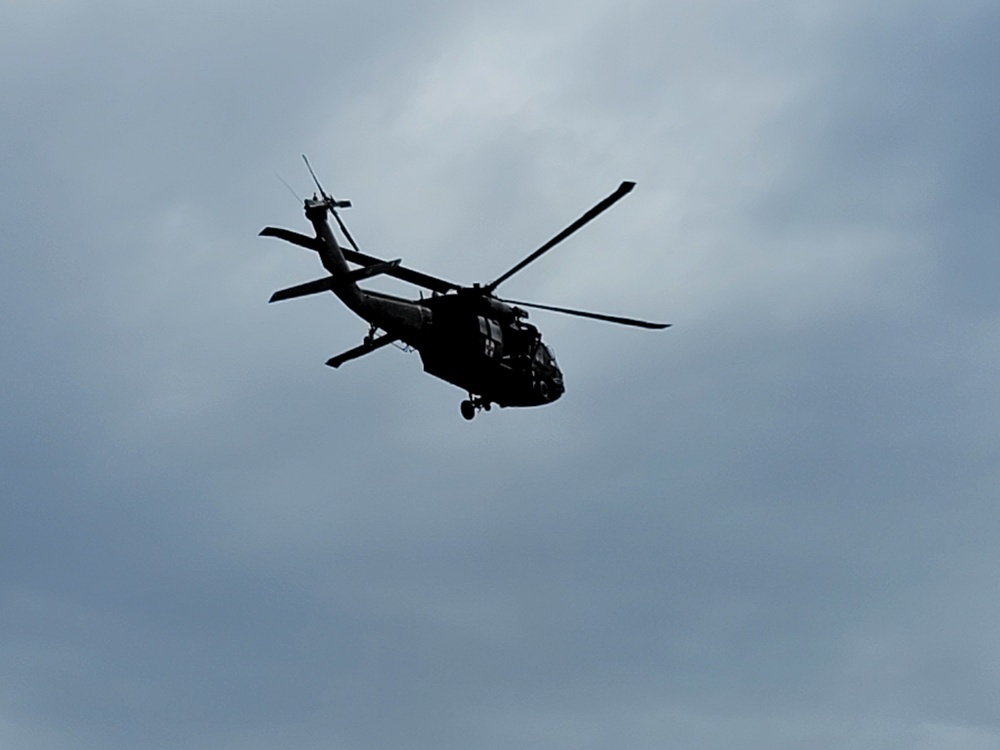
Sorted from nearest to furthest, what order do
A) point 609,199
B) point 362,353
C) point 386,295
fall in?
point 609,199 < point 386,295 < point 362,353

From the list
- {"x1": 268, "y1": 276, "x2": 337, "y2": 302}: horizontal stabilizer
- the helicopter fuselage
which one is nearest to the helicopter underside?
the helicopter fuselage

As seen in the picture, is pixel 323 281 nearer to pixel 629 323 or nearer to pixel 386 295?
pixel 386 295

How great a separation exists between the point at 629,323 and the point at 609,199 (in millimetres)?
9589

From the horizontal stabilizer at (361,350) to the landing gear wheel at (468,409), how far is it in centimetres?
473

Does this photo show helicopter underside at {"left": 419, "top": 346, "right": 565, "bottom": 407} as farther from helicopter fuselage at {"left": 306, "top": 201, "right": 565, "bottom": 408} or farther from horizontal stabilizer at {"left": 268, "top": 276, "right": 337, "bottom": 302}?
horizontal stabilizer at {"left": 268, "top": 276, "right": 337, "bottom": 302}

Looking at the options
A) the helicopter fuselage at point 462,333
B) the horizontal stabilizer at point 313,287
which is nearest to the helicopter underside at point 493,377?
the helicopter fuselage at point 462,333

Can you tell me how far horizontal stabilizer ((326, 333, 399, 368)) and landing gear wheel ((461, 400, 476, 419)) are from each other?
15.5ft

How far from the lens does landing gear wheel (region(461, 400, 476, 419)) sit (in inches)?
2810

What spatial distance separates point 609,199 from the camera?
62.9 metres

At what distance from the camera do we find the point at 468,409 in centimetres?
7138

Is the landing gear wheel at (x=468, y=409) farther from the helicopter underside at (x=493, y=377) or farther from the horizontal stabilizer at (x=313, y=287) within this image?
the horizontal stabilizer at (x=313, y=287)

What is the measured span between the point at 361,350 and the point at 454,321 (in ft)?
17.0

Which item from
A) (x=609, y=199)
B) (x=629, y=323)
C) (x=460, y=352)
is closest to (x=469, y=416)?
(x=460, y=352)

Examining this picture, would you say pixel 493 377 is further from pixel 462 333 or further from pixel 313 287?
pixel 313 287
